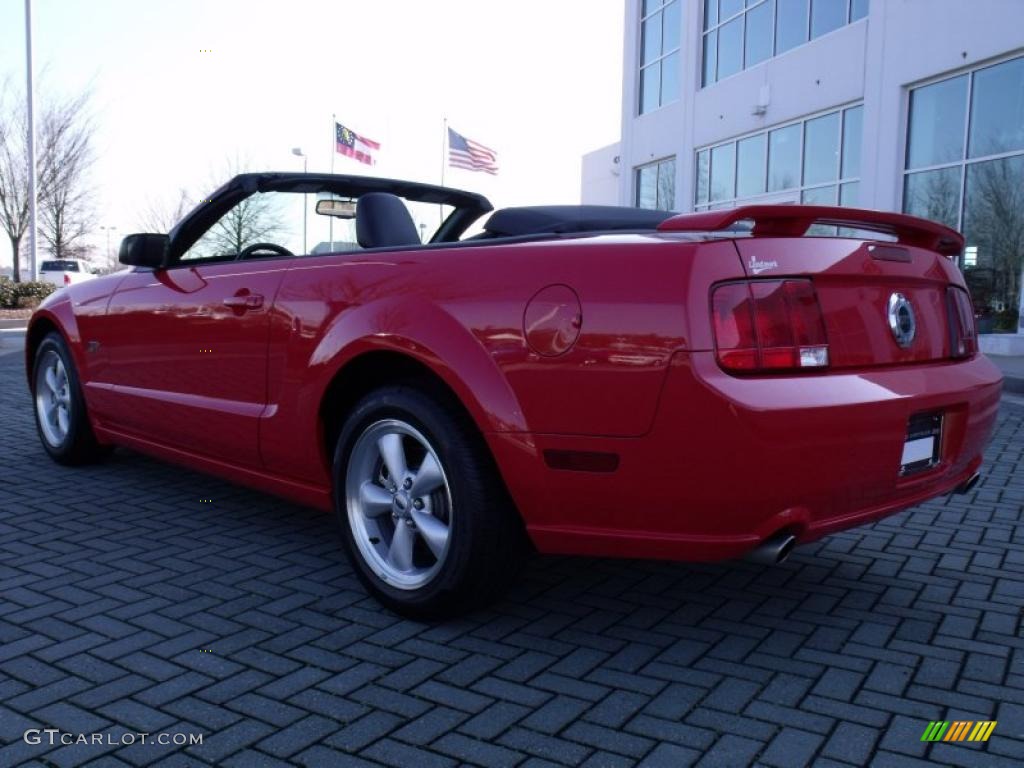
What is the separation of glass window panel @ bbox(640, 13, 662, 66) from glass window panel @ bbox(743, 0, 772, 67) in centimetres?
424

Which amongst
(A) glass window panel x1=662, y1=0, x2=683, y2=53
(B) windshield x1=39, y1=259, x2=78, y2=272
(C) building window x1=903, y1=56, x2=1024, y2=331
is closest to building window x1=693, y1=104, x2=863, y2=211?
(C) building window x1=903, y1=56, x2=1024, y2=331

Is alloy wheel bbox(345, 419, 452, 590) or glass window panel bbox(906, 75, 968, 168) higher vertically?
glass window panel bbox(906, 75, 968, 168)

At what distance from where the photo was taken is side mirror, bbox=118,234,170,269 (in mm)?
4133

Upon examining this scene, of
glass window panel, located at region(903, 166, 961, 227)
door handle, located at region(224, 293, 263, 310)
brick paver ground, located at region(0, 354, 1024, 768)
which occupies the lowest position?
brick paver ground, located at region(0, 354, 1024, 768)

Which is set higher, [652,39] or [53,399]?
[652,39]

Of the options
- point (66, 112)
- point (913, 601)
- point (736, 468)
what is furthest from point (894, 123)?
point (66, 112)

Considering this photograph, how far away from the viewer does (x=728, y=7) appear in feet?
63.7

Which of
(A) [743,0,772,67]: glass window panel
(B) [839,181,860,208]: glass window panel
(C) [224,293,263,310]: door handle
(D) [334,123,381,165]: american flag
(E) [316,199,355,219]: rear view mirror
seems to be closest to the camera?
(C) [224,293,263,310]: door handle

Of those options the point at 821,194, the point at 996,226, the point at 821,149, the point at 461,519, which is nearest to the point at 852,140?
the point at 821,149

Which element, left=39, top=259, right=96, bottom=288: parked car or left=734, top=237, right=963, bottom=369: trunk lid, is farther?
left=39, top=259, right=96, bottom=288: parked car

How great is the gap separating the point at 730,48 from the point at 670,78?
2.81 m

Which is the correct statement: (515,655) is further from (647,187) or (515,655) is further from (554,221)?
(647,187)

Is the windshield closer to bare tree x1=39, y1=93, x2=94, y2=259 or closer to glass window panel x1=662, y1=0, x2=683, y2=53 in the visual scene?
bare tree x1=39, y1=93, x2=94, y2=259

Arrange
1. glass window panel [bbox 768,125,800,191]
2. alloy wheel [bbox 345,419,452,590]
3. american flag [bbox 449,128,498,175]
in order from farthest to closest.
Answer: american flag [bbox 449,128,498,175], glass window panel [bbox 768,125,800,191], alloy wheel [bbox 345,419,452,590]
